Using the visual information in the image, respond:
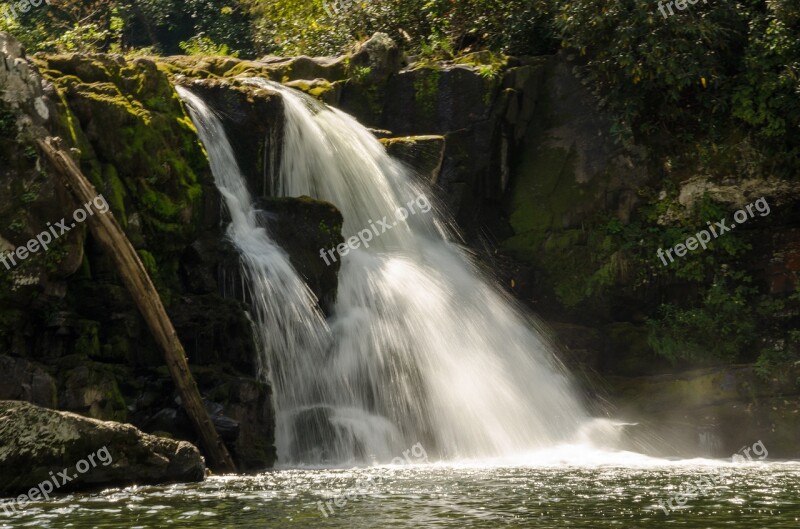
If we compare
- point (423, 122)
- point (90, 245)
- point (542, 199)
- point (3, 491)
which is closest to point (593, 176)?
point (542, 199)

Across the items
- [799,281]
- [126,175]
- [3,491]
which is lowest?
[3,491]

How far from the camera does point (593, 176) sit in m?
20.0

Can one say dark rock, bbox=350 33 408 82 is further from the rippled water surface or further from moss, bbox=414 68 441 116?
the rippled water surface

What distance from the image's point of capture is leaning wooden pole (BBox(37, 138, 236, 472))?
12.2 meters

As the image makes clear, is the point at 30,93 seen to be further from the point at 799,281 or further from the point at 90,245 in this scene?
the point at 799,281

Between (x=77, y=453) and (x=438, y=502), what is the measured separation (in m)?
3.65

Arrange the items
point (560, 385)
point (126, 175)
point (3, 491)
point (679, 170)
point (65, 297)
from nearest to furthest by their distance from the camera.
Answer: point (3, 491), point (65, 297), point (126, 175), point (560, 385), point (679, 170)

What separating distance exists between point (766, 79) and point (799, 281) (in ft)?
11.7

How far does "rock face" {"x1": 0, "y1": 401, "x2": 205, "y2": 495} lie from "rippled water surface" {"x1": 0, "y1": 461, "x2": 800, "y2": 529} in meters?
0.30

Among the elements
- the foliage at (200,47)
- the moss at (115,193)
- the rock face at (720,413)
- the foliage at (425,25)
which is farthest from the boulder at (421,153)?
the foliage at (200,47)

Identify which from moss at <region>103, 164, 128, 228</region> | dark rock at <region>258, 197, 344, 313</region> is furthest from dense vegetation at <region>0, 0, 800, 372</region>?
moss at <region>103, 164, 128, 228</region>

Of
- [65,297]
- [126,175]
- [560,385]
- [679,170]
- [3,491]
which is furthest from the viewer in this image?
[679,170]

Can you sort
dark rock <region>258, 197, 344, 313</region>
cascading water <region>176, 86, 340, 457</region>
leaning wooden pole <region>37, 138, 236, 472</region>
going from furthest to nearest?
dark rock <region>258, 197, 344, 313</region>
cascading water <region>176, 86, 340, 457</region>
leaning wooden pole <region>37, 138, 236, 472</region>

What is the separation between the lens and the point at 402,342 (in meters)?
15.8
